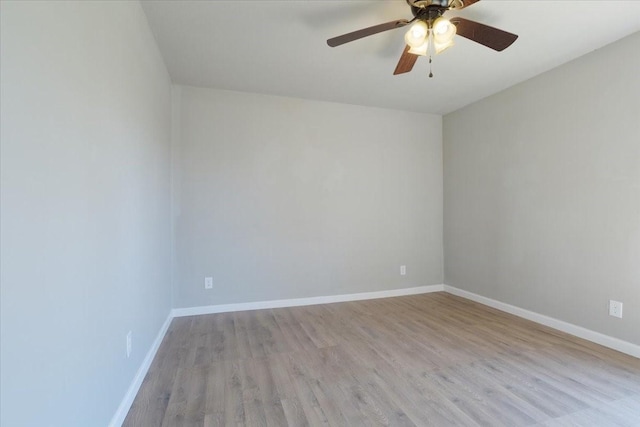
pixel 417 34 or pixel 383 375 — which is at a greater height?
pixel 417 34

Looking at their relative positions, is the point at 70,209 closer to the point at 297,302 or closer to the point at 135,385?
the point at 135,385

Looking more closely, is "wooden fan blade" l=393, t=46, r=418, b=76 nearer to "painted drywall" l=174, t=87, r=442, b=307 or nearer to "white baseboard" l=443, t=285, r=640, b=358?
"painted drywall" l=174, t=87, r=442, b=307

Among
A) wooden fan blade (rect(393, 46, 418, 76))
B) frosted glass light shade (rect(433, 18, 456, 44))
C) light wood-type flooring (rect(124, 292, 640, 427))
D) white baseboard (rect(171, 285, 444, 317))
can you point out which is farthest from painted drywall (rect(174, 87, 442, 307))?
frosted glass light shade (rect(433, 18, 456, 44))

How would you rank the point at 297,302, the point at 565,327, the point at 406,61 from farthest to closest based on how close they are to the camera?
the point at 297,302 < the point at 565,327 < the point at 406,61

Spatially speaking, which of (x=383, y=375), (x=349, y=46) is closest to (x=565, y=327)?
(x=383, y=375)

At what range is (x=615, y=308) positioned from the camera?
244 cm

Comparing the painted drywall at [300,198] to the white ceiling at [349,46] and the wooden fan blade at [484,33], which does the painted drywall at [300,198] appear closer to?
the white ceiling at [349,46]

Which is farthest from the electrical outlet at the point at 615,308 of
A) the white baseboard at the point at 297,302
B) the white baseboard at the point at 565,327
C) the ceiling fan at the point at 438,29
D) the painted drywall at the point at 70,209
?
the painted drywall at the point at 70,209

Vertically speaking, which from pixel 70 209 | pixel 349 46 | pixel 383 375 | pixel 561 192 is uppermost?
pixel 349 46

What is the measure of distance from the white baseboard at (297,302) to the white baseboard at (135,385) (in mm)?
580

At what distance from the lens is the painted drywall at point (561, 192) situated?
7.80 feet

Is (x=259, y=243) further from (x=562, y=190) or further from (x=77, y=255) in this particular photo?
(x=562, y=190)

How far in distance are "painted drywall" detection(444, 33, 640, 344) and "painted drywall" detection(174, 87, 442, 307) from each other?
65 centimetres

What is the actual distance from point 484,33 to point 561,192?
183 centimetres
